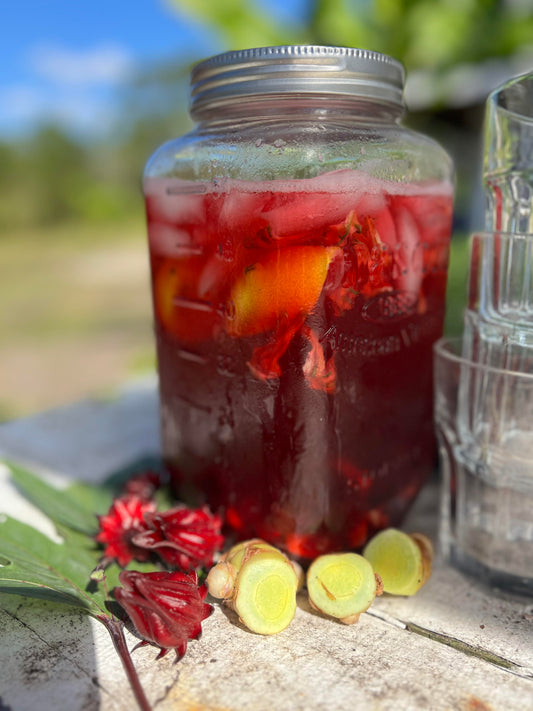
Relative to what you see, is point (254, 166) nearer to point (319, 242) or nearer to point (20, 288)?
point (319, 242)

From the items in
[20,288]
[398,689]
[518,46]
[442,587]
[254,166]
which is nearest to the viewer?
[398,689]

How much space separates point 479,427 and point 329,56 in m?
0.58

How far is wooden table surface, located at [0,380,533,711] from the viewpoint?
2.24ft

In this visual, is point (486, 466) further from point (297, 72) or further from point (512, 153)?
point (297, 72)

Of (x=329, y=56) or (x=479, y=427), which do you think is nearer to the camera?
(x=329, y=56)

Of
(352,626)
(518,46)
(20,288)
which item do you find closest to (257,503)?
(352,626)

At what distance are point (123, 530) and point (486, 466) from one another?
0.56m

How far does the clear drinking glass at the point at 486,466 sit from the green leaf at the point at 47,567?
562 mm

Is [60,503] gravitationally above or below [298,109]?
below

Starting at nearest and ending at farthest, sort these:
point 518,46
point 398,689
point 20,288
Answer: point 398,689 < point 518,46 < point 20,288

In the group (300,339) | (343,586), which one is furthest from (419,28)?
(343,586)

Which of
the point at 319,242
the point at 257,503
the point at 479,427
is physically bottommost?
the point at 257,503

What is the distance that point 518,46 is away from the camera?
14.7 feet

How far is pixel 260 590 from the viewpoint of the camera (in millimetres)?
780
